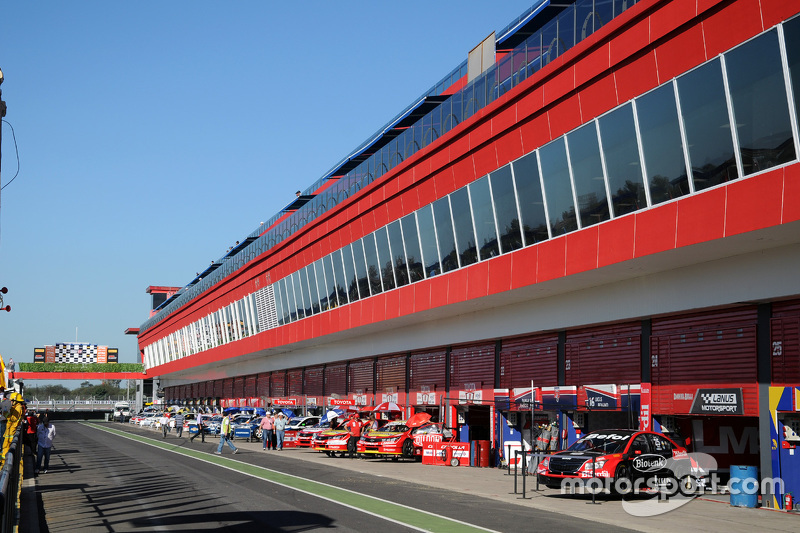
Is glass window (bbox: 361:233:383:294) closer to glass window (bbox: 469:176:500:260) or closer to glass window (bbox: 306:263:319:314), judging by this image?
glass window (bbox: 306:263:319:314)

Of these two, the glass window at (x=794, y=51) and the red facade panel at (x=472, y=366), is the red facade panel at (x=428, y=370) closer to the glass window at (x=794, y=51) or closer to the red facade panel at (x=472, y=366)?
the red facade panel at (x=472, y=366)

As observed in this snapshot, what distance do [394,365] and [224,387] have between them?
41.7m

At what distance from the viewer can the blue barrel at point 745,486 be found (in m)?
19.0

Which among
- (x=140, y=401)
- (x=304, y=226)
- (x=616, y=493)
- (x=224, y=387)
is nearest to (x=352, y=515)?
(x=616, y=493)

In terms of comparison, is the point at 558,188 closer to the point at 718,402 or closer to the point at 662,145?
the point at 662,145

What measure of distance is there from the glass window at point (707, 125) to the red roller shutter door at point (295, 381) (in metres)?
40.8

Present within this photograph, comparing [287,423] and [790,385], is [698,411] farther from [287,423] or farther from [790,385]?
[287,423]

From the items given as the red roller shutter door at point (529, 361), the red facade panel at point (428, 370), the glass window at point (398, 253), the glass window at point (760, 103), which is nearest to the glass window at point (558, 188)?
the red roller shutter door at point (529, 361)

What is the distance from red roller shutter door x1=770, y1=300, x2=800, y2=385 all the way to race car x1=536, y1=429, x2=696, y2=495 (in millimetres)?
3037

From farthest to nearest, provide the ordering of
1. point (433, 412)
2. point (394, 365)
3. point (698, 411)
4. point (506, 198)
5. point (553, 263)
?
point (394, 365), point (433, 412), point (506, 198), point (553, 263), point (698, 411)

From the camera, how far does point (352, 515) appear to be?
16516 millimetres

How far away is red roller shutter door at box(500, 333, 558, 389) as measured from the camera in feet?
98.2

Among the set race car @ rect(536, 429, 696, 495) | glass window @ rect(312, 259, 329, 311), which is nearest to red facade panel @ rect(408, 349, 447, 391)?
glass window @ rect(312, 259, 329, 311)

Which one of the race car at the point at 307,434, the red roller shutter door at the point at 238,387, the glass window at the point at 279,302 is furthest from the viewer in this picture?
the red roller shutter door at the point at 238,387
